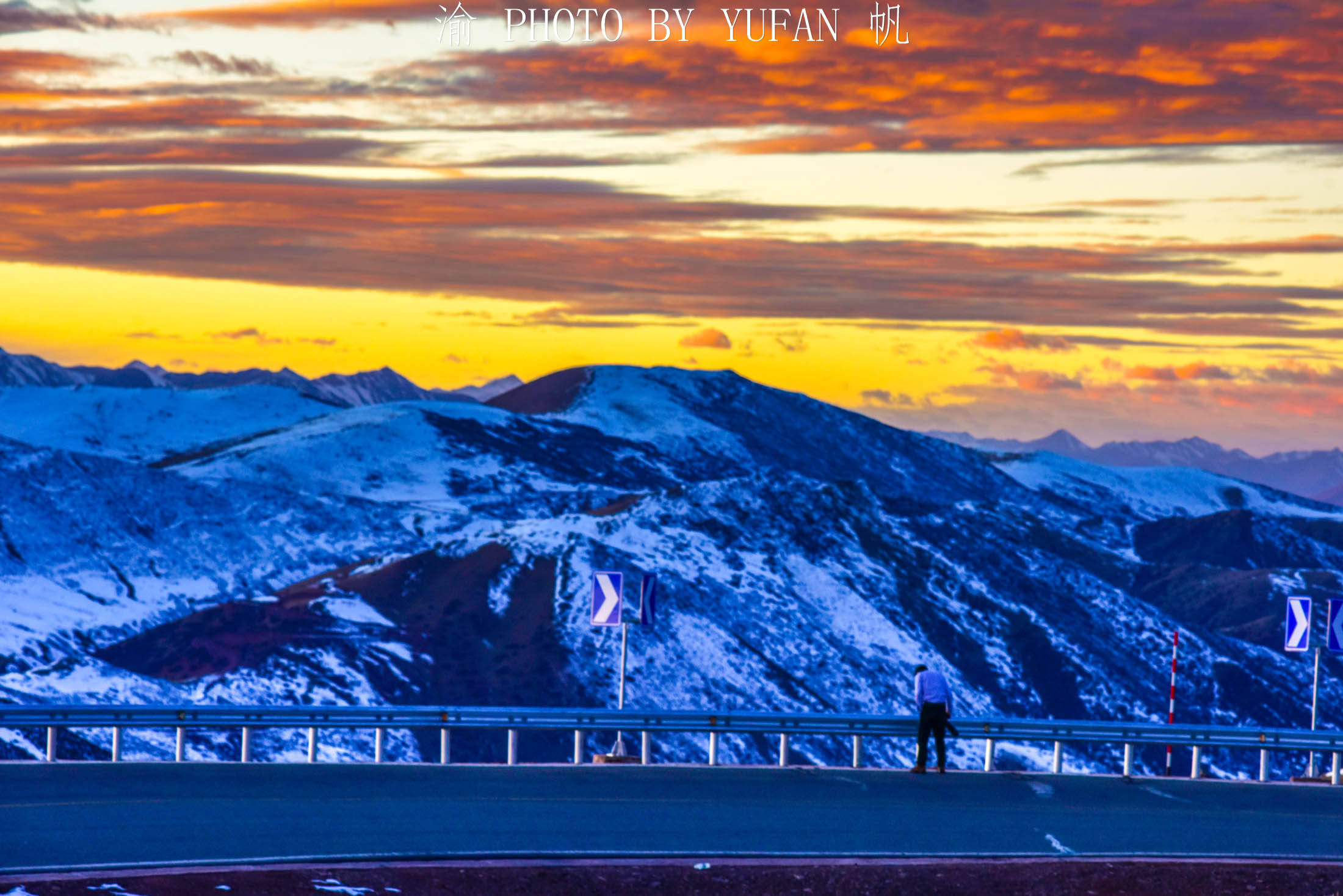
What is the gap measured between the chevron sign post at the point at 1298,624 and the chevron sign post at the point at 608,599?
10.3m

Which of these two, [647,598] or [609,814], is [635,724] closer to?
[647,598]

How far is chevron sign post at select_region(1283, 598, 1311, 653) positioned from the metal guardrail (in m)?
1.57

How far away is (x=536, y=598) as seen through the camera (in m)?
93.4

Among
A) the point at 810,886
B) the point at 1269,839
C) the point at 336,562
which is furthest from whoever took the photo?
the point at 336,562

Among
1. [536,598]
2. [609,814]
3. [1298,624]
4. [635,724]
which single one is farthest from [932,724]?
[536,598]

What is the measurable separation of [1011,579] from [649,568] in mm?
40003

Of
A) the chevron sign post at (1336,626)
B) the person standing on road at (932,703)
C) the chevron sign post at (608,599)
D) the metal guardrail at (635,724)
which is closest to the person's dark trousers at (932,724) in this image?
the person standing on road at (932,703)

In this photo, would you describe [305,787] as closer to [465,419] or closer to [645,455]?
[465,419]

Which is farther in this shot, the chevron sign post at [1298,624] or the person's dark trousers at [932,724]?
the chevron sign post at [1298,624]

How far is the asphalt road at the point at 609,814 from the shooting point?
17.0 meters

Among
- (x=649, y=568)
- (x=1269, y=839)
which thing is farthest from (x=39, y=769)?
(x=649, y=568)

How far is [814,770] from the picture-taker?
79.3ft

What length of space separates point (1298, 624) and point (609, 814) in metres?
12.7

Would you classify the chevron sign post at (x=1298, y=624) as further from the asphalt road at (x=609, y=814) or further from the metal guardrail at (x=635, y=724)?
the asphalt road at (x=609, y=814)
